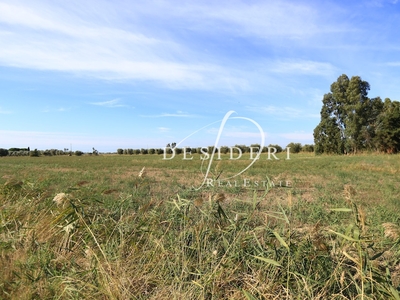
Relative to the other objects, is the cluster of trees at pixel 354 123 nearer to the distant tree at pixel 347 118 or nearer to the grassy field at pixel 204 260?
the distant tree at pixel 347 118

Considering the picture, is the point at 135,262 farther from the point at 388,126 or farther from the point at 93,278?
the point at 388,126

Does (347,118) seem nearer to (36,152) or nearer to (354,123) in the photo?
(354,123)

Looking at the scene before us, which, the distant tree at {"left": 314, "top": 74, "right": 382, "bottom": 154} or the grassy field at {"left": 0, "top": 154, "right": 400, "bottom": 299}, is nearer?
the grassy field at {"left": 0, "top": 154, "right": 400, "bottom": 299}

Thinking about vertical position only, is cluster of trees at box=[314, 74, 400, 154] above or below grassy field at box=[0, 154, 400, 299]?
above

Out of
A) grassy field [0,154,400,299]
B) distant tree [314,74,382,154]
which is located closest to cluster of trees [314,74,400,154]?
distant tree [314,74,382,154]

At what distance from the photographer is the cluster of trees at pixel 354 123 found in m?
33.5

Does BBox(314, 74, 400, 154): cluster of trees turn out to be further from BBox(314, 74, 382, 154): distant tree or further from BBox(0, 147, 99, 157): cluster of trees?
BBox(0, 147, 99, 157): cluster of trees

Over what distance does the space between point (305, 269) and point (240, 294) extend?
48cm

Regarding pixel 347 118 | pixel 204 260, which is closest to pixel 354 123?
pixel 347 118

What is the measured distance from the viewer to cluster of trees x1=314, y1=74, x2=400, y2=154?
110 ft

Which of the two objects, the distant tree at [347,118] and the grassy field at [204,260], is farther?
the distant tree at [347,118]

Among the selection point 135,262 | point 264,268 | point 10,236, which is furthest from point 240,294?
point 10,236

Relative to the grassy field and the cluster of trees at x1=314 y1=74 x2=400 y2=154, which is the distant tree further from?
the grassy field

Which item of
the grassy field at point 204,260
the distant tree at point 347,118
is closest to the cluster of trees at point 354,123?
the distant tree at point 347,118
